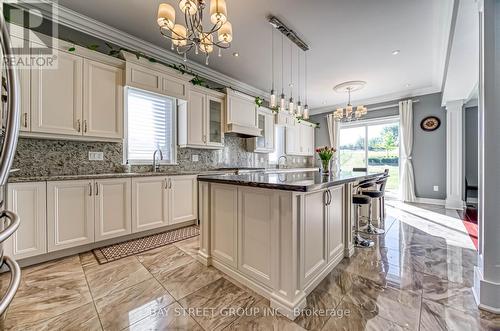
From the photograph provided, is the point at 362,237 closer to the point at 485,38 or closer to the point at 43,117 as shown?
the point at 485,38

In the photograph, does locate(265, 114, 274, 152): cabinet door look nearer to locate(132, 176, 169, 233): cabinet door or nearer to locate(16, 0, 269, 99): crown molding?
locate(16, 0, 269, 99): crown molding

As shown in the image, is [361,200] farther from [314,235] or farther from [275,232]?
[275,232]

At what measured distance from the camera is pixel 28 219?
6.63 ft

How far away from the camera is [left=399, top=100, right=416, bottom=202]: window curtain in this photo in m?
5.25

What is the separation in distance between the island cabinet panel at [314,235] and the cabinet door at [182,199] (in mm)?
2156

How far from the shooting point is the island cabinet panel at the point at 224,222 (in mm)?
1863

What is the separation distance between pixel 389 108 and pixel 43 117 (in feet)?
23.2

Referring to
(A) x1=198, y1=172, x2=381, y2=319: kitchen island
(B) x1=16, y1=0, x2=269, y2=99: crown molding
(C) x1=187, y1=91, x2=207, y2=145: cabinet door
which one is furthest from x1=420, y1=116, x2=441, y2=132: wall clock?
(C) x1=187, y1=91, x2=207, y2=145: cabinet door

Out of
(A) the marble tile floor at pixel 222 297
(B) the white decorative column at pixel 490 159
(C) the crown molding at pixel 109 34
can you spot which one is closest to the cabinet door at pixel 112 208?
(A) the marble tile floor at pixel 222 297

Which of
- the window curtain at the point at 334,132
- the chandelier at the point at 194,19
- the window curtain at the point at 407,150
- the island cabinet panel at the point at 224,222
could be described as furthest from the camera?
the window curtain at the point at 334,132

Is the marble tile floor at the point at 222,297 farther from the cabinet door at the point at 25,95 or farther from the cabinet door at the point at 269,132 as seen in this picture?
the cabinet door at the point at 269,132

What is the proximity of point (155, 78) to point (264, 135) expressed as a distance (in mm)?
2744

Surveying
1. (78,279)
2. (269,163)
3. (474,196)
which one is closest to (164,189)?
(78,279)

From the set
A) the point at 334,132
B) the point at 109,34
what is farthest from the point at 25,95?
the point at 334,132
